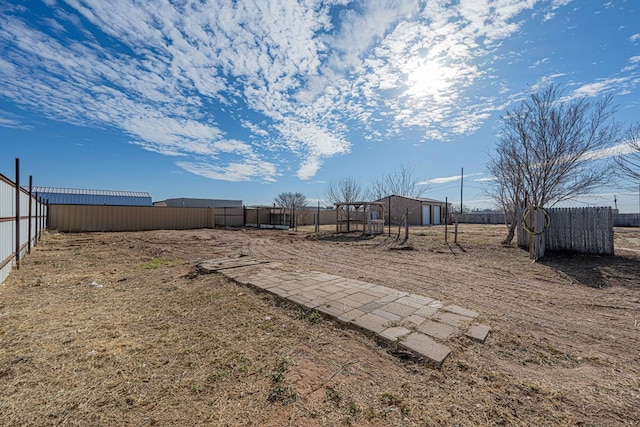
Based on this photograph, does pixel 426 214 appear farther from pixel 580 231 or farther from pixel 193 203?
pixel 193 203

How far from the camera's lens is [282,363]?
7.12ft

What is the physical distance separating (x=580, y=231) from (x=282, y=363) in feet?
30.0

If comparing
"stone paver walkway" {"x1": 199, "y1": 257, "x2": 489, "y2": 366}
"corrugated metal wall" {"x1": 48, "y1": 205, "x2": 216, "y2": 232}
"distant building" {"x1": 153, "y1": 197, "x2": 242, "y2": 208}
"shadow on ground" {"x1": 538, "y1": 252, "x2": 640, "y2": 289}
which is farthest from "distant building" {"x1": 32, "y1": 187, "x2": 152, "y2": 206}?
"shadow on ground" {"x1": 538, "y1": 252, "x2": 640, "y2": 289}

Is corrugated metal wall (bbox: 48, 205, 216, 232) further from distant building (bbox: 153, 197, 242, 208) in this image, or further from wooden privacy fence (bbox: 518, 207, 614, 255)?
wooden privacy fence (bbox: 518, 207, 614, 255)

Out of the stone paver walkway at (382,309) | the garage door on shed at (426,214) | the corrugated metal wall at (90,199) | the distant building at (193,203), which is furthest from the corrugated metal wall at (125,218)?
the garage door on shed at (426,214)

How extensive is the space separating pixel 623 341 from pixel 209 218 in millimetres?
22753

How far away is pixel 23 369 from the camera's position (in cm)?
207

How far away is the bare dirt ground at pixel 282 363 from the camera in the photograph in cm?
165

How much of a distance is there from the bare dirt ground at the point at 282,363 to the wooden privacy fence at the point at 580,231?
366 cm

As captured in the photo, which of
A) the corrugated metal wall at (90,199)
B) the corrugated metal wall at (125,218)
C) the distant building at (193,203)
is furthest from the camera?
the distant building at (193,203)

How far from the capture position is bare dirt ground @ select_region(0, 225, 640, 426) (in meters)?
1.65

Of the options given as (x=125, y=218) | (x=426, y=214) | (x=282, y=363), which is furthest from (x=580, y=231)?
(x=125, y=218)

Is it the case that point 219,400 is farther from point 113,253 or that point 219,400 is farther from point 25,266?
point 113,253

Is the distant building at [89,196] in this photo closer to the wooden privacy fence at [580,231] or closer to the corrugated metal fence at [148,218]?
the corrugated metal fence at [148,218]
